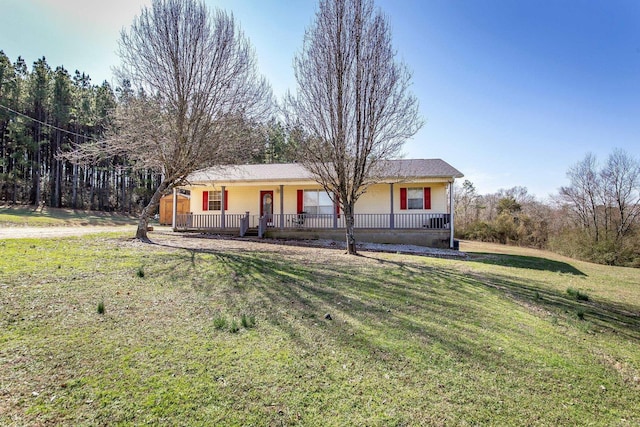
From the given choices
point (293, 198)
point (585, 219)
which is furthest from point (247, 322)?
point (585, 219)

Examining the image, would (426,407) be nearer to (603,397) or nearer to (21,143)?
(603,397)

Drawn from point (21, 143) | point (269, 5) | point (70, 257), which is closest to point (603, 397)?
point (70, 257)

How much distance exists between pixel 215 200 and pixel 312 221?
6.49 m

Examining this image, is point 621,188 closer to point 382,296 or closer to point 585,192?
point 585,192

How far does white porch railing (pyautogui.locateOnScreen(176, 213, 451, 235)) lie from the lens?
1591cm

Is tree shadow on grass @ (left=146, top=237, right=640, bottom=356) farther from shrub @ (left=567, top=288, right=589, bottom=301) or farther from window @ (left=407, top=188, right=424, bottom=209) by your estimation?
window @ (left=407, top=188, right=424, bottom=209)

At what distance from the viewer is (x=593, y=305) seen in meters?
6.18

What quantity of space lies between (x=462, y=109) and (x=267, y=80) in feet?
30.2

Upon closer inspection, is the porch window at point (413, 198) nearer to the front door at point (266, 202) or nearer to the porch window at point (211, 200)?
the front door at point (266, 202)

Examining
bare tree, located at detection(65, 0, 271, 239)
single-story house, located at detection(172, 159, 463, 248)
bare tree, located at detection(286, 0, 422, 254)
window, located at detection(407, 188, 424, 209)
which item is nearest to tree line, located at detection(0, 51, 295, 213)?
single-story house, located at detection(172, 159, 463, 248)

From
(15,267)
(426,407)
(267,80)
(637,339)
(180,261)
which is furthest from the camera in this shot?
(267,80)

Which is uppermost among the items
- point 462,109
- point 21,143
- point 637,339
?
point 21,143

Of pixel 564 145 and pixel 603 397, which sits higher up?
pixel 564 145

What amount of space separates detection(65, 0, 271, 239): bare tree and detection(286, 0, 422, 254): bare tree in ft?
8.21
